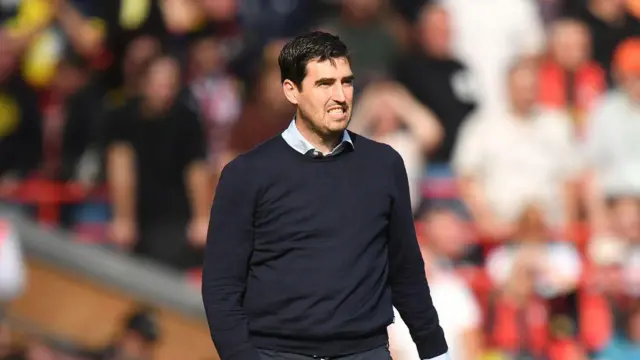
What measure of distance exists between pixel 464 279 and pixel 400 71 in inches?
66.8

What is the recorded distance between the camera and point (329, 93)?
3684mm

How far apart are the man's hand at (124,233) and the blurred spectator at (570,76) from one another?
2906 mm

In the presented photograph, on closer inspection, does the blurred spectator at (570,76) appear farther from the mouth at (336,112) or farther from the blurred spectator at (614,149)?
the mouth at (336,112)

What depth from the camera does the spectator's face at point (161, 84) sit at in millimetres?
8773

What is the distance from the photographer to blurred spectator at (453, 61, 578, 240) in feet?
29.1

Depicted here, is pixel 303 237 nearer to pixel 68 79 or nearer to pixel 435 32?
pixel 68 79

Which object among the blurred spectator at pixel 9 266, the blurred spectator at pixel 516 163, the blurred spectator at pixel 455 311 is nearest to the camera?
the blurred spectator at pixel 455 311

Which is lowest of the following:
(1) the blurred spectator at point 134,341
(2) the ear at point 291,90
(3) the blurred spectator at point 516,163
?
(2) the ear at point 291,90

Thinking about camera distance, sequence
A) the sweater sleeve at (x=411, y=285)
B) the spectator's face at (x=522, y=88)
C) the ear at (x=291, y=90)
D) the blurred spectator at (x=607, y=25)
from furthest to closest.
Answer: the blurred spectator at (x=607, y=25)
the spectator's face at (x=522, y=88)
the sweater sleeve at (x=411, y=285)
the ear at (x=291, y=90)

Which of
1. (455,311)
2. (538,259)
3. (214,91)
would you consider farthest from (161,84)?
(538,259)

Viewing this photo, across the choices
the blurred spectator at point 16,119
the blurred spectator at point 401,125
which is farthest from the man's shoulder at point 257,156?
the blurred spectator at point 16,119

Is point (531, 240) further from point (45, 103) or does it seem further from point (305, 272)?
point (305, 272)

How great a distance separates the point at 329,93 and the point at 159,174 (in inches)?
203

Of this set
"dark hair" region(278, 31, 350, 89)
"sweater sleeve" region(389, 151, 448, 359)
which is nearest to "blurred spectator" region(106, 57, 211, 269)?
"sweater sleeve" region(389, 151, 448, 359)
